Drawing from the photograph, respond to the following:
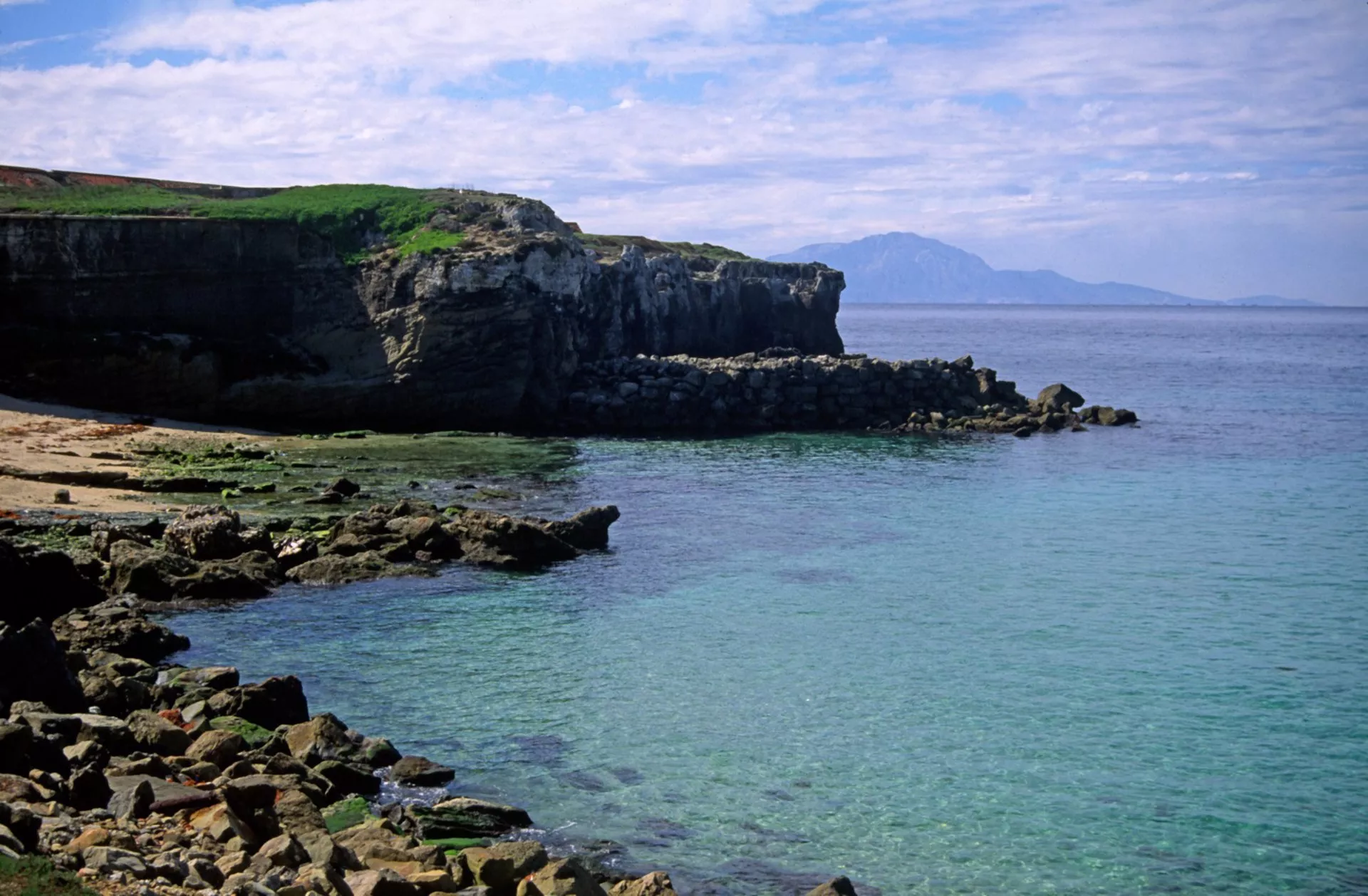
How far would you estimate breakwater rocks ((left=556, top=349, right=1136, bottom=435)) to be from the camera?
188ft

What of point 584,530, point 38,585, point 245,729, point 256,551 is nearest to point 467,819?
point 245,729

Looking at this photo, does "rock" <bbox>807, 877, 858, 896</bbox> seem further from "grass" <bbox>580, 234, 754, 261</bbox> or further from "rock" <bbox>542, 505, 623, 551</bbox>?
"grass" <bbox>580, 234, 754, 261</bbox>

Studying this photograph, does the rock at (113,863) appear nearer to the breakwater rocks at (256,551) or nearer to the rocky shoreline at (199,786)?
the rocky shoreline at (199,786)

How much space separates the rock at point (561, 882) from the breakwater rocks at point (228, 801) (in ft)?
0.06

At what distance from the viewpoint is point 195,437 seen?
4531 centimetres

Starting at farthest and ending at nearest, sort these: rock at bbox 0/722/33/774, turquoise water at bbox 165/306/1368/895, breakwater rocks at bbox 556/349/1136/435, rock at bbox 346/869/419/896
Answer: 1. breakwater rocks at bbox 556/349/1136/435
2. turquoise water at bbox 165/306/1368/895
3. rock at bbox 0/722/33/774
4. rock at bbox 346/869/419/896

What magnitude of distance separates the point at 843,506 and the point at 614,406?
21.1 metres

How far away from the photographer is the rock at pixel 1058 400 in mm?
61906

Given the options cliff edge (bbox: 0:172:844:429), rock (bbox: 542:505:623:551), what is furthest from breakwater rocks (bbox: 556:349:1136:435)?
rock (bbox: 542:505:623:551)

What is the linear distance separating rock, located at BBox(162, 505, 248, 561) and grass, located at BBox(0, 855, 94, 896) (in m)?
18.3

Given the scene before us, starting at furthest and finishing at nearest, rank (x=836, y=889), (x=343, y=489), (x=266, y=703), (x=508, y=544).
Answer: (x=343, y=489) < (x=508, y=544) < (x=266, y=703) < (x=836, y=889)

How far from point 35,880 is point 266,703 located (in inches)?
303

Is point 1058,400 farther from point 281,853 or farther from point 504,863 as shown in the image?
point 281,853

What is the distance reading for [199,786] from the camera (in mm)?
→ 13445
